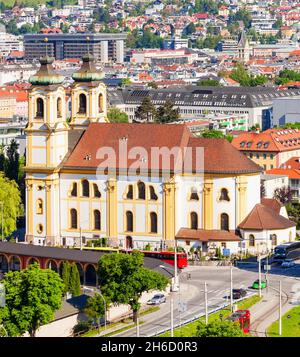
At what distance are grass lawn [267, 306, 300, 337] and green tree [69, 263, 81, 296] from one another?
6.62m

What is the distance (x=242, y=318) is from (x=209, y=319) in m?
1.47

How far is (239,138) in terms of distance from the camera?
7269 cm

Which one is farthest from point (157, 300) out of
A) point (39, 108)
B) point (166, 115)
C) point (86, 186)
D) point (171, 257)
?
point (166, 115)

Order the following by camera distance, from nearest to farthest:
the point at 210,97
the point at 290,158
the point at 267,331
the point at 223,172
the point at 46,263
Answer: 1. the point at 267,331
2. the point at 46,263
3. the point at 223,172
4. the point at 290,158
5. the point at 210,97

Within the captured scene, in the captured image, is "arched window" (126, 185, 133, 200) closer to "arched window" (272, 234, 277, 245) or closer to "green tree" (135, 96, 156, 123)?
"arched window" (272, 234, 277, 245)

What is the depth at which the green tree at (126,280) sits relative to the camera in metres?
31.7

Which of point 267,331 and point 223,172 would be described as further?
point 223,172

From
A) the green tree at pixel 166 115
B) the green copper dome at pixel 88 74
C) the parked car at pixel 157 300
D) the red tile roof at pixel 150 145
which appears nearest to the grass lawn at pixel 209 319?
the parked car at pixel 157 300

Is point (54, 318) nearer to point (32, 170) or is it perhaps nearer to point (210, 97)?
point (32, 170)

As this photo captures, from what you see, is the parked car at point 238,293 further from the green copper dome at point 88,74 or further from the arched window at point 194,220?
the green copper dome at point 88,74

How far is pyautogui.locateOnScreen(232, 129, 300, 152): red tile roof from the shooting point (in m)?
70.8

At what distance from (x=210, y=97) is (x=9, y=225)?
2623 inches

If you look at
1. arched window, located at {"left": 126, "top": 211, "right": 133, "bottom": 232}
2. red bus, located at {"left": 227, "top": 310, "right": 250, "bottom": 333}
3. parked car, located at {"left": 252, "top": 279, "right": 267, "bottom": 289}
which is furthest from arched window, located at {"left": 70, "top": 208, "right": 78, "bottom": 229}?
red bus, located at {"left": 227, "top": 310, "right": 250, "bottom": 333}

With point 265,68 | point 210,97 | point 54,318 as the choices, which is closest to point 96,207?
point 54,318
